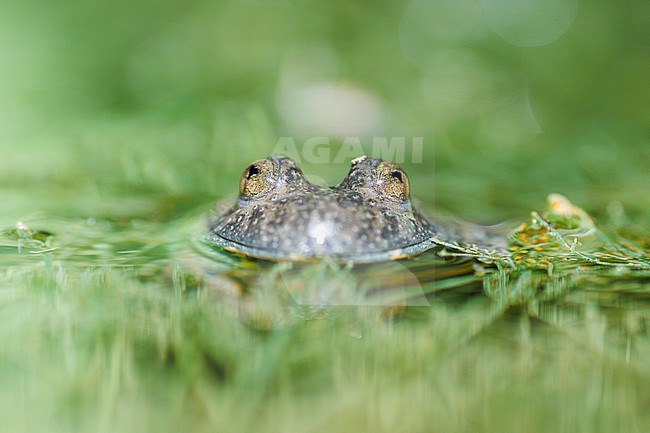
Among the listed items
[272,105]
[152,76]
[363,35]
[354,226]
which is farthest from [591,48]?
[354,226]

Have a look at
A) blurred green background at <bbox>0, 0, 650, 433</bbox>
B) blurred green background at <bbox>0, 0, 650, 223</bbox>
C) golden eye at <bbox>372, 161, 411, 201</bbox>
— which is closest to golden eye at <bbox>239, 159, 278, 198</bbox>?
blurred green background at <bbox>0, 0, 650, 433</bbox>

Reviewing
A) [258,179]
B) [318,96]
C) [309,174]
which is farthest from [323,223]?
[318,96]

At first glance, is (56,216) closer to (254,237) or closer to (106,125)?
(254,237)

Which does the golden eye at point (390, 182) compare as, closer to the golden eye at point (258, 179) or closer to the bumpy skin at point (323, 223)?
the bumpy skin at point (323, 223)

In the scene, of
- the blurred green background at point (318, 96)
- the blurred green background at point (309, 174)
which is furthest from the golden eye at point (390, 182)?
the blurred green background at point (318, 96)

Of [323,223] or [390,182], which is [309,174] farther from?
[323,223]

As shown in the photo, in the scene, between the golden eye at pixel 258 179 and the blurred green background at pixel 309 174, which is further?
the golden eye at pixel 258 179
